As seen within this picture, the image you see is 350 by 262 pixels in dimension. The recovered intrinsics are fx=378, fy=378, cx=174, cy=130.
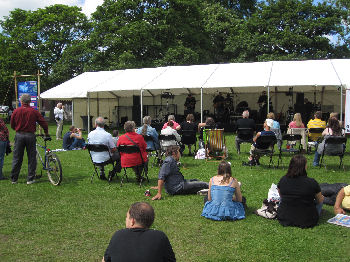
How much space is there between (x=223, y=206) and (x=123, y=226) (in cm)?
123

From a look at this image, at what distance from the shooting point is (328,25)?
25.1 meters

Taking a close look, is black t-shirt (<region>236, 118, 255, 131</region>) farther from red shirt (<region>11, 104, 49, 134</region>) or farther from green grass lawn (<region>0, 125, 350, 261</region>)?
red shirt (<region>11, 104, 49, 134</region>)

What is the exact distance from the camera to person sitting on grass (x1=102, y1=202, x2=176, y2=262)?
2.08 meters

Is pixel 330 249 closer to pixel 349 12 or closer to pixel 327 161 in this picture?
pixel 327 161

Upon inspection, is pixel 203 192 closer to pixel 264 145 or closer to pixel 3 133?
pixel 264 145

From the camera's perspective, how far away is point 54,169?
22.4ft

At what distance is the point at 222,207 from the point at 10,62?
27.9 metres

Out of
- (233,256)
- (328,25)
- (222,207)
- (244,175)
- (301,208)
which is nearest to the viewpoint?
(233,256)

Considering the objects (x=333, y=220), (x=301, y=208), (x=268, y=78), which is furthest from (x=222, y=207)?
(x=268, y=78)

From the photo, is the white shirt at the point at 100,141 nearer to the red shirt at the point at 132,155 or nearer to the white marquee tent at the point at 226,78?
the red shirt at the point at 132,155

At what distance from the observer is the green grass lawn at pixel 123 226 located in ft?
11.9

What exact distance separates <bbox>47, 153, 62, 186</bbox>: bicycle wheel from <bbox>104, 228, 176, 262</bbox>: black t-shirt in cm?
481

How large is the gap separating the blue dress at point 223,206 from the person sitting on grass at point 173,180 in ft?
3.62

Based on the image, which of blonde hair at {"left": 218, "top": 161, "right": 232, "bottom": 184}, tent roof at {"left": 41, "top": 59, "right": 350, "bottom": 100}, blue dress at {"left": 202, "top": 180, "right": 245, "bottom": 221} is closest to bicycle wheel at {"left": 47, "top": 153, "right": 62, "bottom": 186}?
blue dress at {"left": 202, "top": 180, "right": 245, "bottom": 221}
